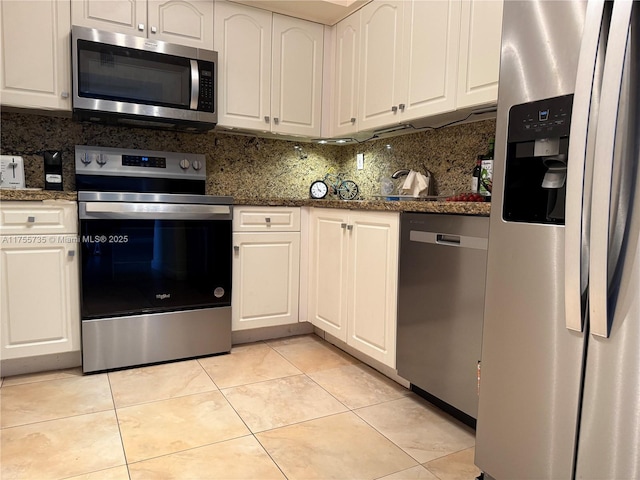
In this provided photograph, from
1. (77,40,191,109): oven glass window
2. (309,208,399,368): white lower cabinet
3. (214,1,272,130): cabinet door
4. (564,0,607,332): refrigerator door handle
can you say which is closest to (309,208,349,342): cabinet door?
(309,208,399,368): white lower cabinet

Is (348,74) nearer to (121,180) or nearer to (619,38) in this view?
(121,180)

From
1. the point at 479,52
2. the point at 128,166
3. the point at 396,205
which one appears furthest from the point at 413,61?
the point at 128,166

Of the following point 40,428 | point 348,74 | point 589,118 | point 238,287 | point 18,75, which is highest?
point 348,74

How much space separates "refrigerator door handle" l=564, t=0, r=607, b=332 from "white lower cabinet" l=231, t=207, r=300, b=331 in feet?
6.16

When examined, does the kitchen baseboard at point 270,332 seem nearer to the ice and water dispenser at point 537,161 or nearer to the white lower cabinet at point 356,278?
the white lower cabinet at point 356,278

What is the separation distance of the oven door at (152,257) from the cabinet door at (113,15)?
3.27ft

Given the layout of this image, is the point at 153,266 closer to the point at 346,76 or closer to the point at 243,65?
the point at 243,65

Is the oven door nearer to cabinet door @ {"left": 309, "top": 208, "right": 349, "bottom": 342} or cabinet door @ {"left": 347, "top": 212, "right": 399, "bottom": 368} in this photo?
cabinet door @ {"left": 309, "top": 208, "right": 349, "bottom": 342}

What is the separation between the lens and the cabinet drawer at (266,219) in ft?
8.40

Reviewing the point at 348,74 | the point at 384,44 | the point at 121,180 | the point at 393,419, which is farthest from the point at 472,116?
the point at 121,180

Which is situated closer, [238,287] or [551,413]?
[551,413]

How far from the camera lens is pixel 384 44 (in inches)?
96.1

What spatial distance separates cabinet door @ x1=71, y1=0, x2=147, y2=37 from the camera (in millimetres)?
2264

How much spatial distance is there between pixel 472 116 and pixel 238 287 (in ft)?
5.33
